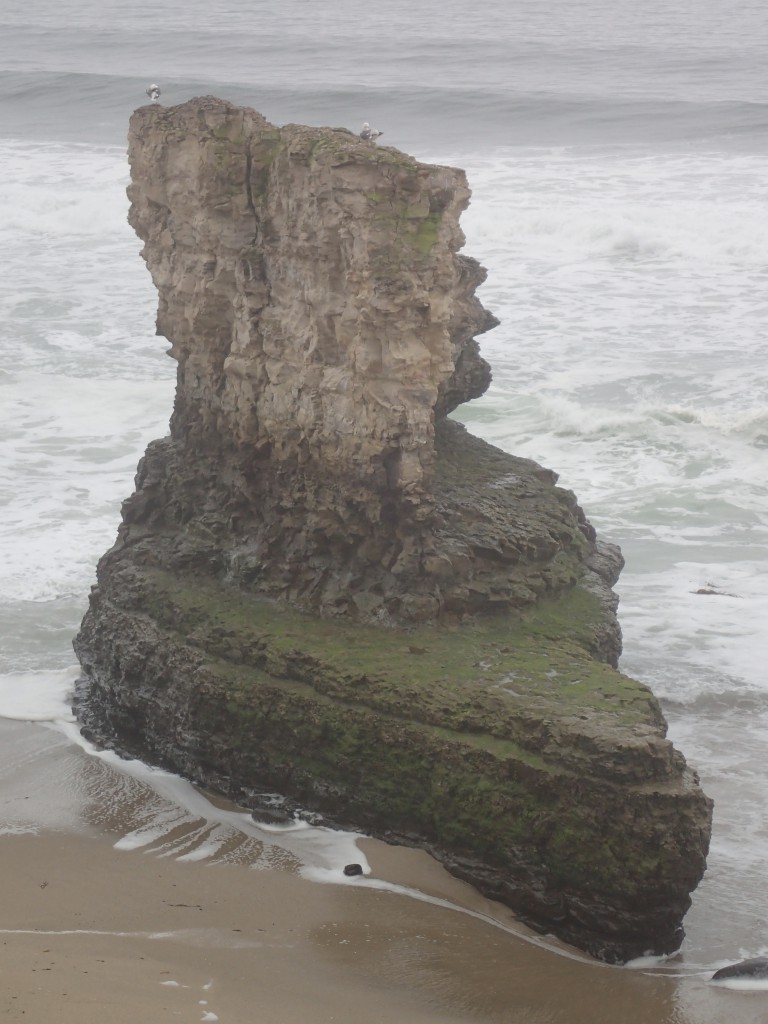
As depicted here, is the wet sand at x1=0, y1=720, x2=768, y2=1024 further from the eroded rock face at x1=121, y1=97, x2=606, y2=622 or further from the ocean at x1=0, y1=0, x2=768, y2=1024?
the eroded rock face at x1=121, y1=97, x2=606, y2=622

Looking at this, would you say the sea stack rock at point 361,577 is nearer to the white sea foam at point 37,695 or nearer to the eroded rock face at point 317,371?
the eroded rock face at point 317,371

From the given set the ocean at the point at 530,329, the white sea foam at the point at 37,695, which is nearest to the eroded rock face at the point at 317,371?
the white sea foam at the point at 37,695

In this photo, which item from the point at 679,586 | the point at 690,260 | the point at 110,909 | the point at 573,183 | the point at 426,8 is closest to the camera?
the point at 110,909

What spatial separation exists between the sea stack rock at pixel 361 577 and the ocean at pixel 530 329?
47cm

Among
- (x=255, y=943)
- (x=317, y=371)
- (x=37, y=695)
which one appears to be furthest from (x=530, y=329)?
(x=255, y=943)

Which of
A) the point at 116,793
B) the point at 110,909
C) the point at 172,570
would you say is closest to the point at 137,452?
the point at 172,570

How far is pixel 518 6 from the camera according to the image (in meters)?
53.6

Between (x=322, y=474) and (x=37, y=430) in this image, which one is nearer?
(x=322, y=474)

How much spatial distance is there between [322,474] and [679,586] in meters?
4.55

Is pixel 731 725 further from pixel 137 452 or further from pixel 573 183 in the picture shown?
pixel 573 183

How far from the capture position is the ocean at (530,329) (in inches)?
341

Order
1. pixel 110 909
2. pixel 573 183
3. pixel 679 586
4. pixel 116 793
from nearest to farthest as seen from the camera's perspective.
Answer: pixel 110 909 → pixel 116 793 → pixel 679 586 → pixel 573 183

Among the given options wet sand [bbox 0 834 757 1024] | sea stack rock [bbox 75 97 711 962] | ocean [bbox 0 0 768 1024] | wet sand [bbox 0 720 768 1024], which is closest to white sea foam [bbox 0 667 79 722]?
ocean [bbox 0 0 768 1024]

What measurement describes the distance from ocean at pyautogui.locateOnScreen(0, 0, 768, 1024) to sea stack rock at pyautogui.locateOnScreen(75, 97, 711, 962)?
18.5 inches
